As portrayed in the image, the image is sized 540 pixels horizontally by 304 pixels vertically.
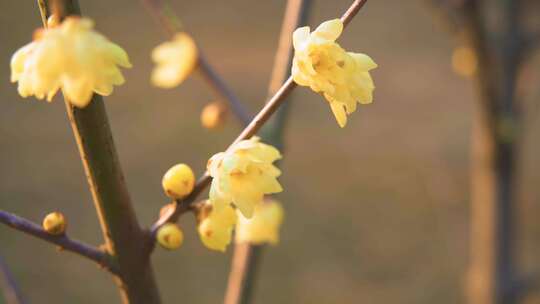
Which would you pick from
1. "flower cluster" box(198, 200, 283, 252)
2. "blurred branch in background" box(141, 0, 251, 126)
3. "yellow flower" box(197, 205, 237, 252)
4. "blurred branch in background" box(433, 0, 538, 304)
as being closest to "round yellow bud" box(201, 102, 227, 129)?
"blurred branch in background" box(141, 0, 251, 126)

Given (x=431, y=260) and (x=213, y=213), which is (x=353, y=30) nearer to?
(x=431, y=260)

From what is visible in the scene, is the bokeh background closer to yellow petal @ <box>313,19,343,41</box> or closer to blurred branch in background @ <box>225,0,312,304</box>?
blurred branch in background @ <box>225,0,312,304</box>

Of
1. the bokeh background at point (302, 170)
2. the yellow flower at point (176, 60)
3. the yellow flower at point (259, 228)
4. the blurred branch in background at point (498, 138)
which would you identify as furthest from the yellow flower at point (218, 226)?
the bokeh background at point (302, 170)

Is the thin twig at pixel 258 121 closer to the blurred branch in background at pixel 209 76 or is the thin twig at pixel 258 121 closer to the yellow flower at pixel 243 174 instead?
the yellow flower at pixel 243 174

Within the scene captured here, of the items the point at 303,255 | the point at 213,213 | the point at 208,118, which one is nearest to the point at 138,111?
the point at 303,255

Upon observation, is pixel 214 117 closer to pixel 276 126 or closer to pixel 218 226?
pixel 276 126

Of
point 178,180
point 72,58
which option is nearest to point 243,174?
point 178,180
